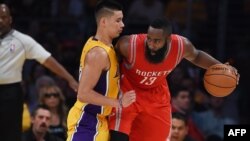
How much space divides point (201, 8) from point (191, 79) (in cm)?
170

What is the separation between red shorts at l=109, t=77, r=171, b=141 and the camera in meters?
5.40

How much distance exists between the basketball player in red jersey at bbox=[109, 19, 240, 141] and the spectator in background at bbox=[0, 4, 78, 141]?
3.19 feet

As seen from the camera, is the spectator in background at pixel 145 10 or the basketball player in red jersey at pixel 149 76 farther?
the spectator in background at pixel 145 10

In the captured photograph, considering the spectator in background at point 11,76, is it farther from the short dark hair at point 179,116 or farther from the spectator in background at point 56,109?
the short dark hair at point 179,116

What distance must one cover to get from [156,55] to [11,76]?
163 centimetres

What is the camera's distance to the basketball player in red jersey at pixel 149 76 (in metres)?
5.21

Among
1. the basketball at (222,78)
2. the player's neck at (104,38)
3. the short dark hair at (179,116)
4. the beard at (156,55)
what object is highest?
the player's neck at (104,38)

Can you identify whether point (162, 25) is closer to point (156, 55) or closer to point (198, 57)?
point (156, 55)

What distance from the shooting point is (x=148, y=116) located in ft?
17.8

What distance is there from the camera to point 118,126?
5.25 meters

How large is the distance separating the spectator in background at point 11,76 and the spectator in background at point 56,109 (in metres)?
0.96

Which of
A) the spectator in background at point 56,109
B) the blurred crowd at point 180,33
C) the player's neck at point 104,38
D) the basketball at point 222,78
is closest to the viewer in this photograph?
the player's neck at point 104,38

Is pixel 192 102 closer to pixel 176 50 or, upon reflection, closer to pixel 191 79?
pixel 191 79

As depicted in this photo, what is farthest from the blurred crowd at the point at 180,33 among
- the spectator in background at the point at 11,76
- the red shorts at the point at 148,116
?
the red shorts at the point at 148,116
